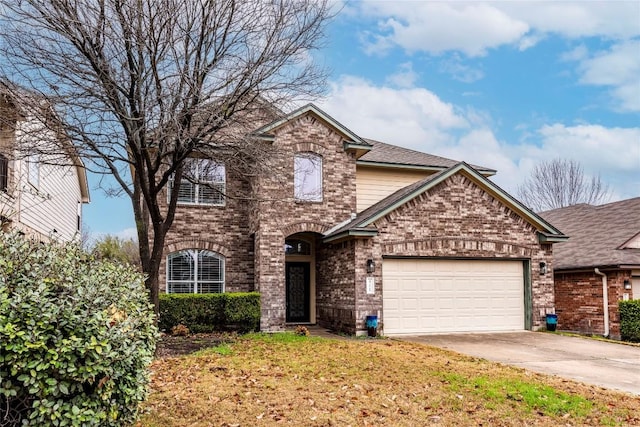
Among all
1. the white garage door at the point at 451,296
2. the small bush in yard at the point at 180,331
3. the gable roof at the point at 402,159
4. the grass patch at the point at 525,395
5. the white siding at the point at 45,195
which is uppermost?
the gable roof at the point at 402,159

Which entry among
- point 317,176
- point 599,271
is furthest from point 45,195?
point 599,271

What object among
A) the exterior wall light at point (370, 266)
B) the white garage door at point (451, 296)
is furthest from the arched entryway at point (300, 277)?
the white garage door at point (451, 296)

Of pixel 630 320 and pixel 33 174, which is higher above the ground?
pixel 33 174

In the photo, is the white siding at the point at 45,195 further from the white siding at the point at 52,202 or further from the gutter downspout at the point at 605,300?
the gutter downspout at the point at 605,300

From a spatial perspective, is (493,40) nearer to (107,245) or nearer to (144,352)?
(144,352)

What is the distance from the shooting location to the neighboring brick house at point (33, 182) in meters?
11.2

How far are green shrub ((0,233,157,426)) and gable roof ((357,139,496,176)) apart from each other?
13.8 metres

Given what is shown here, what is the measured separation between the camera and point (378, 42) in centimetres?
1586

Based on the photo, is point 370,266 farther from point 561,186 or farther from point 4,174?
point 561,186

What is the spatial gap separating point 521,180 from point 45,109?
1324 inches

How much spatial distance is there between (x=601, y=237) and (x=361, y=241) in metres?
9.74

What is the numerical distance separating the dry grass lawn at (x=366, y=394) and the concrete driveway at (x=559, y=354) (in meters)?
1.00

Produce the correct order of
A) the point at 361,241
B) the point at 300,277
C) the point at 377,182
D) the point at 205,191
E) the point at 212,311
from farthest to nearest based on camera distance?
the point at 300,277 → the point at 377,182 → the point at 205,191 → the point at 212,311 → the point at 361,241

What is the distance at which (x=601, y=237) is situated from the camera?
19.2m
